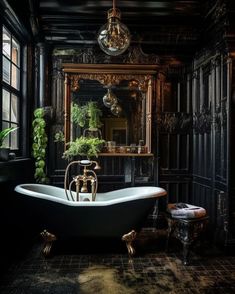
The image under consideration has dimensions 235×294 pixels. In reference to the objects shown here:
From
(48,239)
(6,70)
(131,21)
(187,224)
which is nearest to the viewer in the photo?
(187,224)

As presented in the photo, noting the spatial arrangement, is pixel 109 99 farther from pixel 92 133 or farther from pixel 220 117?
pixel 220 117

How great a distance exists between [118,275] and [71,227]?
69 centimetres

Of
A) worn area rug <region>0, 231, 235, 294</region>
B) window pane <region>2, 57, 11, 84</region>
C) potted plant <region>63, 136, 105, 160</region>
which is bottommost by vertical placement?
worn area rug <region>0, 231, 235, 294</region>

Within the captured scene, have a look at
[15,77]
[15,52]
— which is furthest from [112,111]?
[15,52]

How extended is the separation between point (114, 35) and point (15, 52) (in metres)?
1.45

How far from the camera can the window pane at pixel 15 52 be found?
3.15m

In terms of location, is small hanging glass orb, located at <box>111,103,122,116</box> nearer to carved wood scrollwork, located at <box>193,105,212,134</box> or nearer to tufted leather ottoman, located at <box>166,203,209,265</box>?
carved wood scrollwork, located at <box>193,105,212,134</box>

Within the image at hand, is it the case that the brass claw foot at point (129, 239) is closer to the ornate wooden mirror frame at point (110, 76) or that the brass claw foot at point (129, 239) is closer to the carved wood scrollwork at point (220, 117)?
the ornate wooden mirror frame at point (110, 76)

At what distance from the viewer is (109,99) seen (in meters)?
3.59

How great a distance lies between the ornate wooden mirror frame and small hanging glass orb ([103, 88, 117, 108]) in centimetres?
14

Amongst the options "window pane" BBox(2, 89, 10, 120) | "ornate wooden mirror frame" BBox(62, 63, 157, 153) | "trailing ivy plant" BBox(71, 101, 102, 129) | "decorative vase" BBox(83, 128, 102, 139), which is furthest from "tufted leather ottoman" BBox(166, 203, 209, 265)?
"window pane" BBox(2, 89, 10, 120)

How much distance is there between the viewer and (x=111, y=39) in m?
2.57

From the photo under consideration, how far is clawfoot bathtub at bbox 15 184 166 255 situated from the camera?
2557mm

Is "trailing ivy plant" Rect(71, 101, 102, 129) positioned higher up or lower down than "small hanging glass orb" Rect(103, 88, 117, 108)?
lower down
